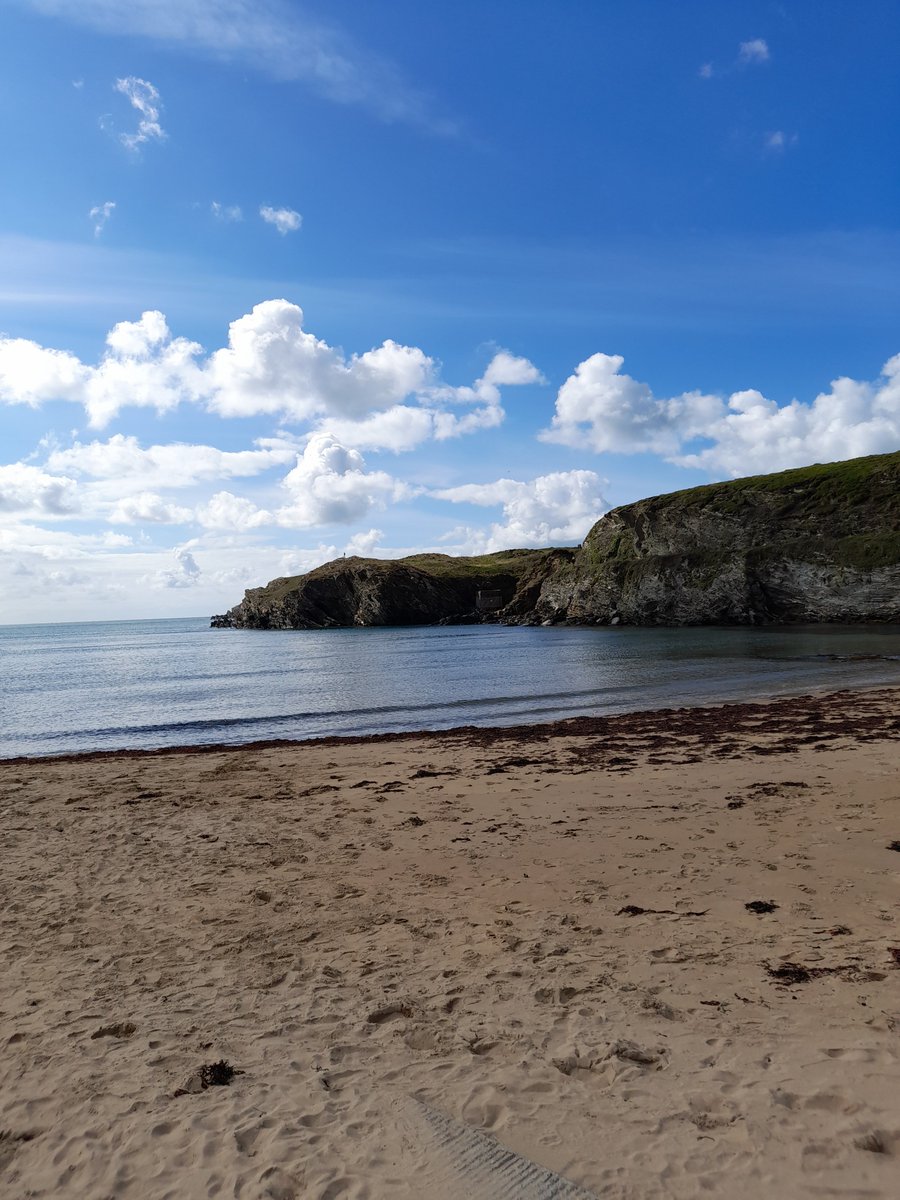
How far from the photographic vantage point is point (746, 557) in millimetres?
87812

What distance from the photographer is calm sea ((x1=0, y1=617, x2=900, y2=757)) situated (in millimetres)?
28156

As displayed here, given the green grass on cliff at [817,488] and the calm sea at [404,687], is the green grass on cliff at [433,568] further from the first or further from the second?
the calm sea at [404,687]

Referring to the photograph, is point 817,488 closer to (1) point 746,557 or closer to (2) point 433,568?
(1) point 746,557

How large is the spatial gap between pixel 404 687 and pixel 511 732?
56.0 feet

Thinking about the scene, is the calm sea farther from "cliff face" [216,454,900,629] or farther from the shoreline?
"cliff face" [216,454,900,629]

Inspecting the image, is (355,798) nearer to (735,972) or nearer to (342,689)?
(735,972)

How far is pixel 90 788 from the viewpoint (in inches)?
656

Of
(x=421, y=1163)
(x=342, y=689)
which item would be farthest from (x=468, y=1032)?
(x=342, y=689)

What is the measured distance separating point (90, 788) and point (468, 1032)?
46.6 feet

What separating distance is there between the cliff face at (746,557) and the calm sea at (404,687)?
1493cm

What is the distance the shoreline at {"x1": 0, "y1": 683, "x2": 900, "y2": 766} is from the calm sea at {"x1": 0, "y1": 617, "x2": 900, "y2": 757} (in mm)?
1354

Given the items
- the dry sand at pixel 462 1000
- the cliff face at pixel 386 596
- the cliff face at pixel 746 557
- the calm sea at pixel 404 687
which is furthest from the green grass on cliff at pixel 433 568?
the dry sand at pixel 462 1000

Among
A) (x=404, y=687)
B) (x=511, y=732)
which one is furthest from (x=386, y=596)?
(x=511, y=732)

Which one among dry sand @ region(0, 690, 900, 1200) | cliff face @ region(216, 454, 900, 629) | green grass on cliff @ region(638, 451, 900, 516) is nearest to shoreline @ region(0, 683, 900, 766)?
dry sand @ region(0, 690, 900, 1200)
